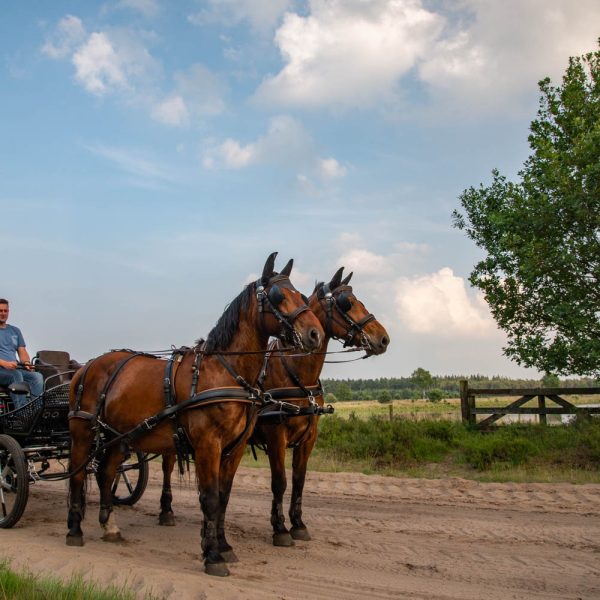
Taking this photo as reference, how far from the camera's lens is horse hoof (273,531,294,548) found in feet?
24.8

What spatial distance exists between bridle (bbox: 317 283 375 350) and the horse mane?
5.54 feet

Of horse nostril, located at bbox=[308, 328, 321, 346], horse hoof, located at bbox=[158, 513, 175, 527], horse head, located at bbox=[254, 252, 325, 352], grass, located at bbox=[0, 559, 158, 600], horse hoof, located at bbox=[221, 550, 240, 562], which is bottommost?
horse hoof, located at bbox=[158, 513, 175, 527]

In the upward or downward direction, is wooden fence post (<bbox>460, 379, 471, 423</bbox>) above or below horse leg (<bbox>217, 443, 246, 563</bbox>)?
above

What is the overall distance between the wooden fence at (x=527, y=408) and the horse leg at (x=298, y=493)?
358 inches

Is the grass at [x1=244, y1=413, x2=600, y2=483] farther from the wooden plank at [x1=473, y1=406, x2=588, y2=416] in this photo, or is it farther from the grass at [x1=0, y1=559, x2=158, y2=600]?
the grass at [x1=0, y1=559, x2=158, y2=600]

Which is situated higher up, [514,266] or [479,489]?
[514,266]

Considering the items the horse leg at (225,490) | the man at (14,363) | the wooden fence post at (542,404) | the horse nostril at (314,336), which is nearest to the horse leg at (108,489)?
the horse leg at (225,490)

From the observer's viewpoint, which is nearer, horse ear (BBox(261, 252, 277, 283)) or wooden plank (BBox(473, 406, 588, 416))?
horse ear (BBox(261, 252, 277, 283))

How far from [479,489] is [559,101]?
11274 mm

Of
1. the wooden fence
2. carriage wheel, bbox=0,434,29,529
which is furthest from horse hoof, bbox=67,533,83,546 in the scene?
the wooden fence

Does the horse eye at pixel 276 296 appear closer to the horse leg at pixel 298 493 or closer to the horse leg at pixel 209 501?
the horse leg at pixel 209 501

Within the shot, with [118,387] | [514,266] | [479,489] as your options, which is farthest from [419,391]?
[118,387]

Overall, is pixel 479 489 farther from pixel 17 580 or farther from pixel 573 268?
pixel 17 580

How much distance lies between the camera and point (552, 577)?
6191mm
